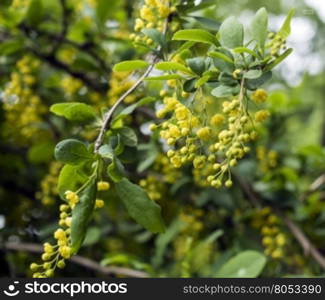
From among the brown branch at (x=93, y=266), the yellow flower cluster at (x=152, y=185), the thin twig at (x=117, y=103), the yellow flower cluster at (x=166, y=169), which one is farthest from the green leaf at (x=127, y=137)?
the brown branch at (x=93, y=266)

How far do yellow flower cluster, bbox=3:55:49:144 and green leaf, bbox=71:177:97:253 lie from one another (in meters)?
1.04

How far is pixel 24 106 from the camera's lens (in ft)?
6.92

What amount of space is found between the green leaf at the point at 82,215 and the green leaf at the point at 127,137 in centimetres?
18

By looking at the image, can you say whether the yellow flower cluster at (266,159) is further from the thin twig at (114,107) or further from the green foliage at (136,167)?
the thin twig at (114,107)

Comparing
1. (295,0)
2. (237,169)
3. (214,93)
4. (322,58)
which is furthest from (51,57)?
(322,58)

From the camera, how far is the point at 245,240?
2059 mm

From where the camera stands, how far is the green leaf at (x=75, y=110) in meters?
1.18

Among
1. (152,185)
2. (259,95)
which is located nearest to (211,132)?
(259,95)

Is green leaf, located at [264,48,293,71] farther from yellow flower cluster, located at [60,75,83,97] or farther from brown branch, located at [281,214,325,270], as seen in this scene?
yellow flower cluster, located at [60,75,83,97]

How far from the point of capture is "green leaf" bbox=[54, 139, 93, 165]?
42.5 inches

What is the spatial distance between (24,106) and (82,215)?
46.9 inches

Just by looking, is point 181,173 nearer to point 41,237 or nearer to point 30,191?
point 41,237

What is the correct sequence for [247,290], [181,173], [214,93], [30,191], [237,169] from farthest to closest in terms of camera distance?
[30,191]
[237,169]
[181,173]
[247,290]
[214,93]

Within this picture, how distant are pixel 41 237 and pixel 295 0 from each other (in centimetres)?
1041
